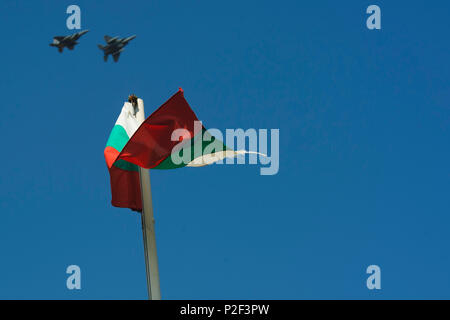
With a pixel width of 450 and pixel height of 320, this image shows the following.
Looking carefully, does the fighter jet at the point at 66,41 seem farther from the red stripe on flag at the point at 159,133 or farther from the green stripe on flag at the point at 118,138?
the red stripe on flag at the point at 159,133

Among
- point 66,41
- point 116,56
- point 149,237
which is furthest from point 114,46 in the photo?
point 149,237

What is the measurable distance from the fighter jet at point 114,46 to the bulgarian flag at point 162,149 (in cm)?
255

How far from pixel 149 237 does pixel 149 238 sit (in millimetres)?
29

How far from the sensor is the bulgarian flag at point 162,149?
22078mm

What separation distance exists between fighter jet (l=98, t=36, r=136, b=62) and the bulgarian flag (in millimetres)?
2548

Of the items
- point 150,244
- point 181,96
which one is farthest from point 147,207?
point 181,96

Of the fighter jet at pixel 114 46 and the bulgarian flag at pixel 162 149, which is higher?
the fighter jet at pixel 114 46

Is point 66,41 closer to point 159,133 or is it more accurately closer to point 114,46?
point 114,46

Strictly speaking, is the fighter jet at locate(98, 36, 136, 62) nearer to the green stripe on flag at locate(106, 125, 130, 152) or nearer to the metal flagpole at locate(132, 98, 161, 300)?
the green stripe on flag at locate(106, 125, 130, 152)

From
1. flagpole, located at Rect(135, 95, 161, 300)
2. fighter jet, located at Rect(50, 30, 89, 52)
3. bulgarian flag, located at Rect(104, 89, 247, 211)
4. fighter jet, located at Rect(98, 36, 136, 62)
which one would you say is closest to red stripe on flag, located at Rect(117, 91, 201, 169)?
bulgarian flag, located at Rect(104, 89, 247, 211)

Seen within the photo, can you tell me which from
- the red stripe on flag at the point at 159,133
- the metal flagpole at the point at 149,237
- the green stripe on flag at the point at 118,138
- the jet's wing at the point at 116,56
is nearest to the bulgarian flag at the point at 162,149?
the red stripe on flag at the point at 159,133

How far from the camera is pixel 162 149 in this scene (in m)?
22.5

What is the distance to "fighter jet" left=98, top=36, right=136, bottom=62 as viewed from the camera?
23.9 meters
